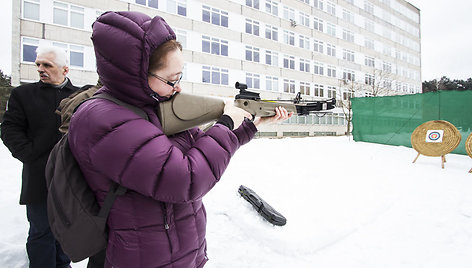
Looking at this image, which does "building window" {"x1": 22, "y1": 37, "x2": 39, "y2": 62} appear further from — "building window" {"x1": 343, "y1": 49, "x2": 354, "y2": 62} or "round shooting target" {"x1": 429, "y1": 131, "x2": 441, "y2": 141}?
"building window" {"x1": 343, "y1": 49, "x2": 354, "y2": 62}

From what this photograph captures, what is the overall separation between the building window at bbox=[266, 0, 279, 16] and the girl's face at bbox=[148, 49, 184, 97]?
2368 centimetres

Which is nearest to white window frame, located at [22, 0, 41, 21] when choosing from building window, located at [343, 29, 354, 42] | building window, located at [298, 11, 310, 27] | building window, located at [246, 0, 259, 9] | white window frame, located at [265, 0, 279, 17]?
building window, located at [246, 0, 259, 9]

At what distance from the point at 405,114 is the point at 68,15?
19188 mm

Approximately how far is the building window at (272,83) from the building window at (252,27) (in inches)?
169

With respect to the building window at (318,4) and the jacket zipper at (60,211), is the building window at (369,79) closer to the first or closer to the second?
the building window at (318,4)

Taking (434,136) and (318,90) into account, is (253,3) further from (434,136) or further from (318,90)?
(434,136)

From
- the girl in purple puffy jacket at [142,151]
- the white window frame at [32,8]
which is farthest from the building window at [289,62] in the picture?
the girl in purple puffy jacket at [142,151]

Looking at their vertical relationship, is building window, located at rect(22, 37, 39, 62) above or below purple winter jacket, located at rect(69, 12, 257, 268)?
above

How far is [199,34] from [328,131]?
1772cm

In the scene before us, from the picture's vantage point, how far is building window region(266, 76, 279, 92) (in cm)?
2128

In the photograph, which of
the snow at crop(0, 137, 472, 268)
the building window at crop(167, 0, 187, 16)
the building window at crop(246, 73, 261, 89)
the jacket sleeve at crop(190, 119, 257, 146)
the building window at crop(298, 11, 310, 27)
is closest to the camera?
the jacket sleeve at crop(190, 119, 257, 146)

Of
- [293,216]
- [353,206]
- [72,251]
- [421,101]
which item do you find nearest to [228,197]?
[293,216]

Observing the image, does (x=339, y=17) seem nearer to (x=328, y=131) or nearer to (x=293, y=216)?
(x=328, y=131)

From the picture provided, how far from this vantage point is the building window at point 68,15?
13.5m
